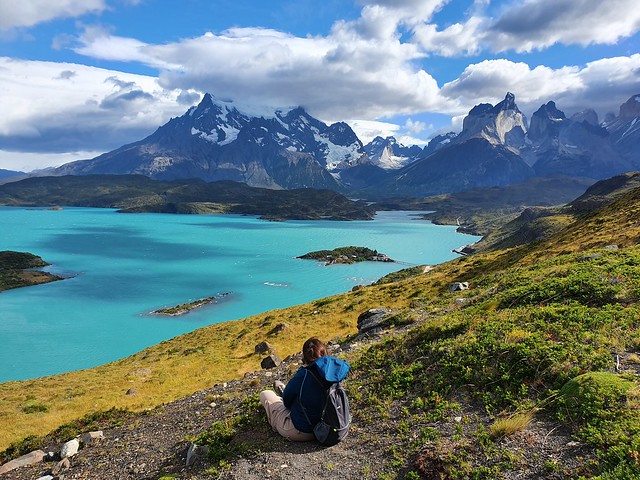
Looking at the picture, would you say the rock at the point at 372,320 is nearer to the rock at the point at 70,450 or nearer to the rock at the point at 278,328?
the rock at the point at 278,328

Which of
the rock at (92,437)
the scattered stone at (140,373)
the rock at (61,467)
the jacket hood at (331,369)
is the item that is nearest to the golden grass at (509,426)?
the jacket hood at (331,369)

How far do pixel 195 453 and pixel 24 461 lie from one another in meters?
9.23

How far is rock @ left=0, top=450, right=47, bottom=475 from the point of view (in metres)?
15.6

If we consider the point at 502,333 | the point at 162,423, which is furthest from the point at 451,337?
the point at 162,423

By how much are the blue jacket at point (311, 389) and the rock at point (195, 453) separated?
3.27 m

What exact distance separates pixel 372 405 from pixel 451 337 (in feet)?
16.4

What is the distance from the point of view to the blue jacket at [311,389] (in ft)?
34.6

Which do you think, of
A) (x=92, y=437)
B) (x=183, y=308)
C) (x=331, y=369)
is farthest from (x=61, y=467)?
(x=183, y=308)

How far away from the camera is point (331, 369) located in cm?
1056

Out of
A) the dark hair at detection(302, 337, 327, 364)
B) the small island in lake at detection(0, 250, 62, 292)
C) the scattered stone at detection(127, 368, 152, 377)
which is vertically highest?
the dark hair at detection(302, 337, 327, 364)

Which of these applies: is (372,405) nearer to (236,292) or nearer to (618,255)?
(618,255)

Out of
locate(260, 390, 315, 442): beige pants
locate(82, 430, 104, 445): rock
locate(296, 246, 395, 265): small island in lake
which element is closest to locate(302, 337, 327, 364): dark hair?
locate(260, 390, 315, 442): beige pants

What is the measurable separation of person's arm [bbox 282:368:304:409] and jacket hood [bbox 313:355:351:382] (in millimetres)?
697

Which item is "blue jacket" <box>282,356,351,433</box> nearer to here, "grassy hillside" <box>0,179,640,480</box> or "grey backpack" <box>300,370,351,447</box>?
"grey backpack" <box>300,370,351,447</box>
